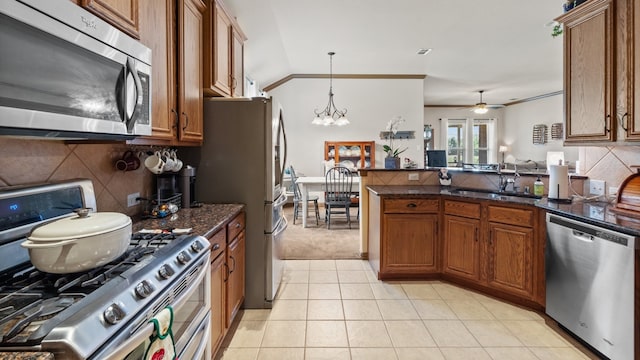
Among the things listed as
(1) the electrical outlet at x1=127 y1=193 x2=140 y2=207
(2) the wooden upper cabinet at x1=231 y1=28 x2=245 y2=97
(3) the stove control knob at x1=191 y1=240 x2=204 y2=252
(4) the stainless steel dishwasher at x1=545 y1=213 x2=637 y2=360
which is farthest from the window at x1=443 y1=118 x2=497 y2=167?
(3) the stove control knob at x1=191 y1=240 x2=204 y2=252

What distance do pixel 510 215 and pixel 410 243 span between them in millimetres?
894

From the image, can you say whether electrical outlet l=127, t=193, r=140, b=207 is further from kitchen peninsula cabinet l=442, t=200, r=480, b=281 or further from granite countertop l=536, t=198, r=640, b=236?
granite countertop l=536, t=198, r=640, b=236

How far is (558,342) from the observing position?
2.10m

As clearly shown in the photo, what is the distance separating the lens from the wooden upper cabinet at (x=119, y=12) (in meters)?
1.21

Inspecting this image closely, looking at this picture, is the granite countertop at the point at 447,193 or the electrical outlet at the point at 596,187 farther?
the granite countertop at the point at 447,193

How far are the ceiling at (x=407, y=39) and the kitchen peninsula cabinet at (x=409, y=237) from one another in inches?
93.2

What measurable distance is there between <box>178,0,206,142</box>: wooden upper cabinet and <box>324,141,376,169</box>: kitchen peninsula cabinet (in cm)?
484

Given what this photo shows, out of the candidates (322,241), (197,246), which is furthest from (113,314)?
(322,241)

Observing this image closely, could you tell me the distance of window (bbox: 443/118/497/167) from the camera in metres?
10.4

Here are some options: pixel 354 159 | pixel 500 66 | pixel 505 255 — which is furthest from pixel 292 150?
pixel 505 255

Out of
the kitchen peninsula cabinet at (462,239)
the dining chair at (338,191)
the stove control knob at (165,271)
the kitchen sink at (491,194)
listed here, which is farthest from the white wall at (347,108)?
the stove control knob at (165,271)

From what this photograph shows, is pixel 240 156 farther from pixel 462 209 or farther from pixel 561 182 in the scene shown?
pixel 561 182

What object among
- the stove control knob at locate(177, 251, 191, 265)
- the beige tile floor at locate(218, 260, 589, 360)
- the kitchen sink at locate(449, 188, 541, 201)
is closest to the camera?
the stove control knob at locate(177, 251, 191, 265)

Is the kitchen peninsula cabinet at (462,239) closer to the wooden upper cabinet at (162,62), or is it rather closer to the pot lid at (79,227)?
the wooden upper cabinet at (162,62)
